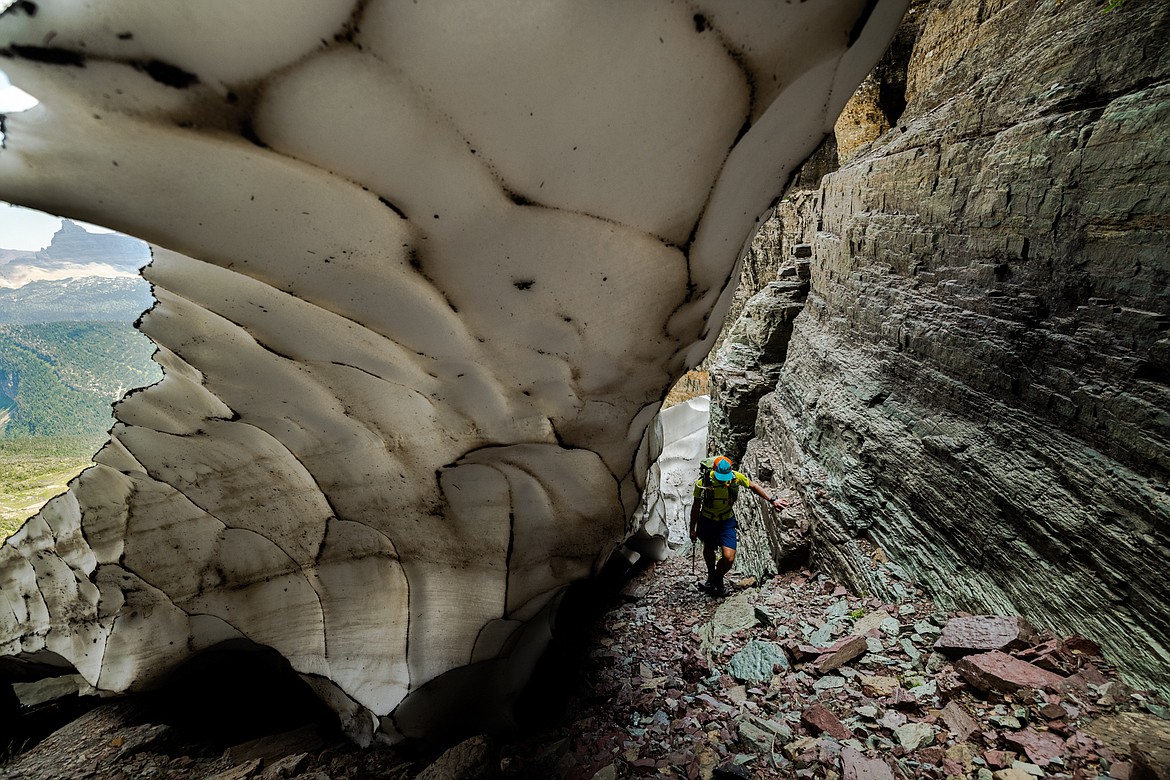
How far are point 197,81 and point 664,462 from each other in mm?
7979

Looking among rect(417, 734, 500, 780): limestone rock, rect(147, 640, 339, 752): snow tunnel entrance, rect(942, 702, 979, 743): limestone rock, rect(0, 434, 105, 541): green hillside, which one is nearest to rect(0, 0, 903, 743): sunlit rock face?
rect(147, 640, 339, 752): snow tunnel entrance

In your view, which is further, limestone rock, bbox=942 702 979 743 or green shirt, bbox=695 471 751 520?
green shirt, bbox=695 471 751 520

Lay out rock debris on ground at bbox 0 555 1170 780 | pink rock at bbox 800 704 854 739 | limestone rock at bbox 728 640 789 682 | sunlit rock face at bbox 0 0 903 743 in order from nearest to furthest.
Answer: sunlit rock face at bbox 0 0 903 743
rock debris on ground at bbox 0 555 1170 780
pink rock at bbox 800 704 854 739
limestone rock at bbox 728 640 789 682

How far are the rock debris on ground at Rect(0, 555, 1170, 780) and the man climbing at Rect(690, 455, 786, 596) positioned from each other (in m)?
0.85

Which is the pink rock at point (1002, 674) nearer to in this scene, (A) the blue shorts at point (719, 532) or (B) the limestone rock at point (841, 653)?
(B) the limestone rock at point (841, 653)

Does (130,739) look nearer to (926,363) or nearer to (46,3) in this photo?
(46,3)

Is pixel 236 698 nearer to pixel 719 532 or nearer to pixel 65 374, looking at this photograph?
pixel 719 532

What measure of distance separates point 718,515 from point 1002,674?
2.33 meters

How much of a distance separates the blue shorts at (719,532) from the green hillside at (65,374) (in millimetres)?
3948

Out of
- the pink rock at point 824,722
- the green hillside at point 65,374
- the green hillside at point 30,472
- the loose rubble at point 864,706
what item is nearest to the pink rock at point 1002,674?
the loose rubble at point 864,706

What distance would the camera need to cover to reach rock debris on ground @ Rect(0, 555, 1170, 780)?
5.80 ft

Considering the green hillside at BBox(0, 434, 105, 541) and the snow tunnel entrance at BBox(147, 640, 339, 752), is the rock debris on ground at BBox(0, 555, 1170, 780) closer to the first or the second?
the snow tunnel entrance at BBox(147, 640, 339, 752)

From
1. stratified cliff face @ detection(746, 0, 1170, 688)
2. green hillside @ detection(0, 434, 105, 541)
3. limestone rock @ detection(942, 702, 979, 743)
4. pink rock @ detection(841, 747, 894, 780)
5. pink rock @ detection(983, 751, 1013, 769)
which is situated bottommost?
pink rock @ detection(841, 747, 894, 780)

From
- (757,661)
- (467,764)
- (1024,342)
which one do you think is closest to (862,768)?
(757,661)
